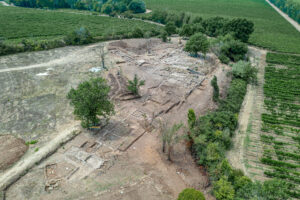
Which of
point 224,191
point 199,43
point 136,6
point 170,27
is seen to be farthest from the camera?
point 136,6

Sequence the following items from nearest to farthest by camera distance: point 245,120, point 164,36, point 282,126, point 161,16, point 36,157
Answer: point 36,157 → point 282,126 → point 245,120 → point 164,36 → point 161,16

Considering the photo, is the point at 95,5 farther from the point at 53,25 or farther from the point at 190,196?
the point at 190,196

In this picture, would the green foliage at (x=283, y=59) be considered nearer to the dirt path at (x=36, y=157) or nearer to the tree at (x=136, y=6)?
the dirt path at (x=36, y=157)

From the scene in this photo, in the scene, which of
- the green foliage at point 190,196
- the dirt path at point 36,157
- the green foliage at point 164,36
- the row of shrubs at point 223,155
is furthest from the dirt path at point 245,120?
the green foliage at point 164,36

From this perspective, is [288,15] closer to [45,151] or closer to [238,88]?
[238,88]

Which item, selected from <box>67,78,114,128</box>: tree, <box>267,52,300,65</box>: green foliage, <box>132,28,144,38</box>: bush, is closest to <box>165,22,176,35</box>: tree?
<box>132,28,144,38</box>: bush

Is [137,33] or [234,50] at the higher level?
[137,33]

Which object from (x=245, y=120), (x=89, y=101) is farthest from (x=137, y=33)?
(x=89, y=101)
